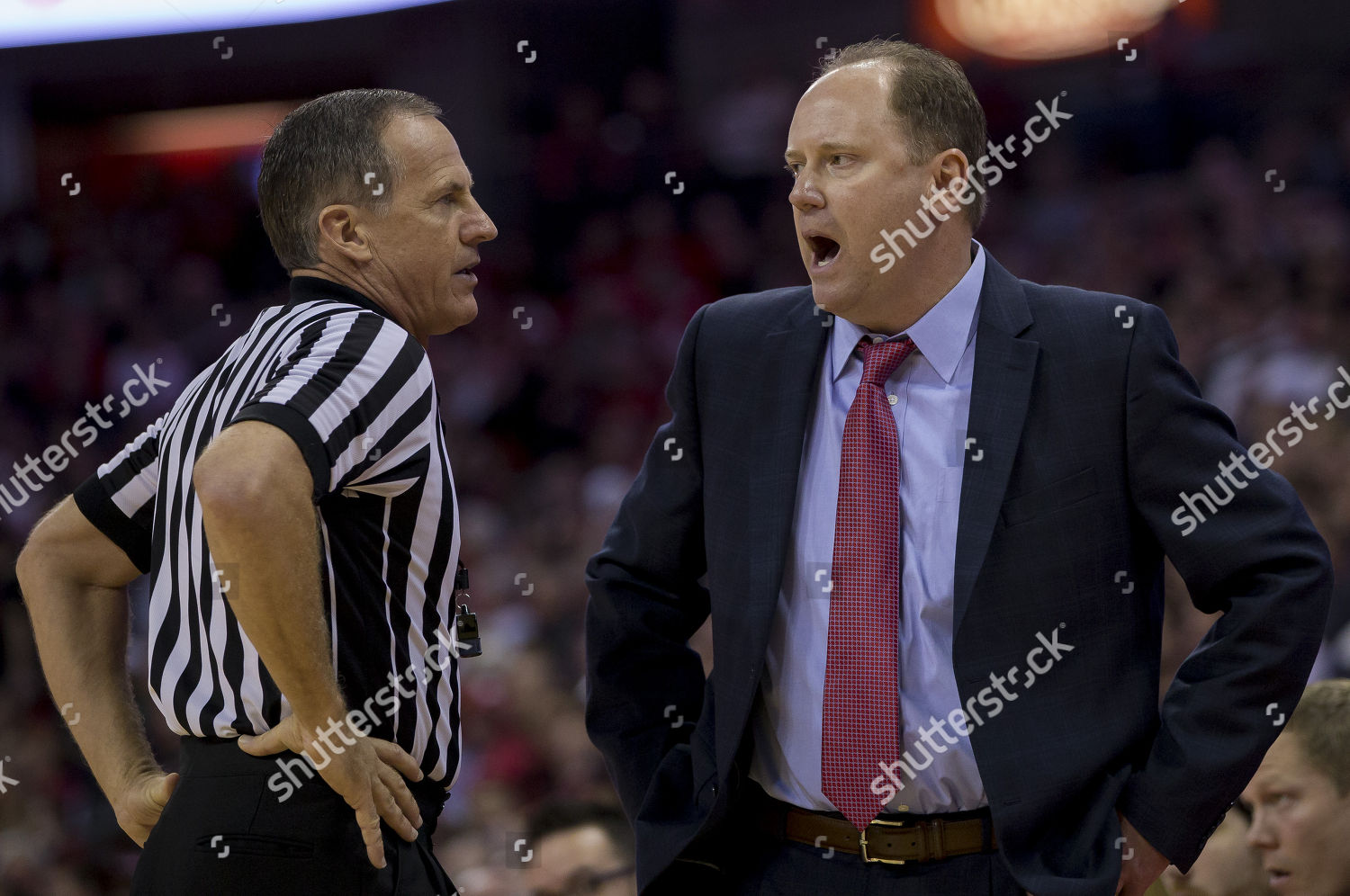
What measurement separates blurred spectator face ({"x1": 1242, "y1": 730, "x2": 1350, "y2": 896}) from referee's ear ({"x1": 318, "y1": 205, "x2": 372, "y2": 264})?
1959 mm

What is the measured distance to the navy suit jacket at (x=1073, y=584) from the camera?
1.70 meters

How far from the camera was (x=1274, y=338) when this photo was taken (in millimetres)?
5055

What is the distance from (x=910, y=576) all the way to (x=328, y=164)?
976 mm

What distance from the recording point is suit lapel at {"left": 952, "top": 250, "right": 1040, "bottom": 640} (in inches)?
68.7

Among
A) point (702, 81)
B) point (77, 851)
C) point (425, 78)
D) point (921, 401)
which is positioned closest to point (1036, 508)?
point (921, 401)

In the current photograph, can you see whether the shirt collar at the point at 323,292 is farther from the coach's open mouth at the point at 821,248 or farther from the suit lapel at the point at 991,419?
the suit lapel at the point at 991,419

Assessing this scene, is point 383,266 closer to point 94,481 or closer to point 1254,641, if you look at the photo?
point 94,481

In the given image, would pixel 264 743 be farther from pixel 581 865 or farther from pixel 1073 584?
pixel 581 865

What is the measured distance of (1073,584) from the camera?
1760 mm

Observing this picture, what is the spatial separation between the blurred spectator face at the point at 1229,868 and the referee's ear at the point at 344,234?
6.64ft

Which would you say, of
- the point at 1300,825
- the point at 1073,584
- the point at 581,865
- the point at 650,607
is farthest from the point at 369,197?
the point at 1300,825

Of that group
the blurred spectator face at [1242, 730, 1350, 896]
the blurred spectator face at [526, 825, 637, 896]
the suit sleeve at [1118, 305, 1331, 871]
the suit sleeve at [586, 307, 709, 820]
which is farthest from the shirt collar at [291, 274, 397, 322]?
the blurred spectator face at [1242, 730, 1350, 896]

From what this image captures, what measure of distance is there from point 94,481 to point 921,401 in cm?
117


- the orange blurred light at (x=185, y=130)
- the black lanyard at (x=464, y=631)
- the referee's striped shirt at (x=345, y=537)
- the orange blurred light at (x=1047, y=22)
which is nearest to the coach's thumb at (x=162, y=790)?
the referee's striped shirt at (x=345, y=537)
